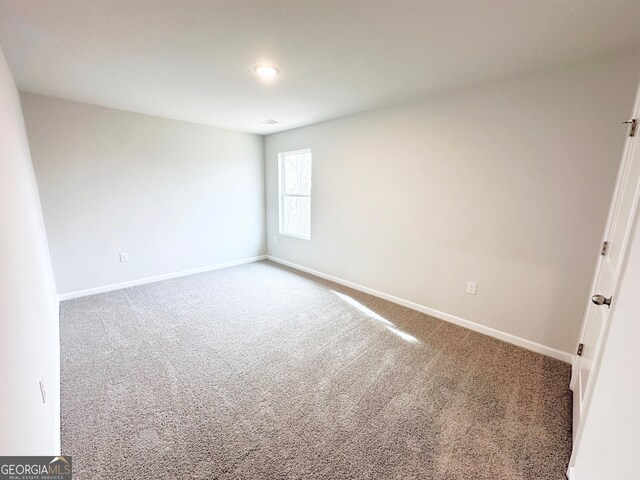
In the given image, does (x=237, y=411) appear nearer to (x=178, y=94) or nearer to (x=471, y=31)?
(x=471, y=31)

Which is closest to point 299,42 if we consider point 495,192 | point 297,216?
→ point 495,192

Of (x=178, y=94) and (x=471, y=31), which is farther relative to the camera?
(x=178, y=94)

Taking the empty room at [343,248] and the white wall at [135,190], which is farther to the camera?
the white wall at [135,190]

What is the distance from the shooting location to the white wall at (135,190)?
120 inches

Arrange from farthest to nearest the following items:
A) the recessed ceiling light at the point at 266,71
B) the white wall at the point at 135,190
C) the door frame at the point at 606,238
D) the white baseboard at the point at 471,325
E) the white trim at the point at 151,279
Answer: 1. the white trim at the point at 151,279
2. the white wall at the point at 135,190
3. the white baseboard at the point at 471,325
4. the recessed ceiling light at the point at 266,71
5. the door frame at the point at 606,238

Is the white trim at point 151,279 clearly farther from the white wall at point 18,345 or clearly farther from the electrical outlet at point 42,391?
the electrical outlet at point 42,391

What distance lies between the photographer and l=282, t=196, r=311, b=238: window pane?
4.49 meters

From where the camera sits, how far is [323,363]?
2.14 meters

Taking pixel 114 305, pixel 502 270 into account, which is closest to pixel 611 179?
pixel 502 270

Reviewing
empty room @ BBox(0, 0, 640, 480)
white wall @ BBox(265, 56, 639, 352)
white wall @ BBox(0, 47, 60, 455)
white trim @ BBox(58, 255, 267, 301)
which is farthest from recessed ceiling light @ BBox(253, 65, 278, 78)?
white trim @ BBox(58, 255, 267, 301)

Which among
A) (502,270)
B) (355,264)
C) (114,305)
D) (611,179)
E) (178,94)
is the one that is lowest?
(114,305)

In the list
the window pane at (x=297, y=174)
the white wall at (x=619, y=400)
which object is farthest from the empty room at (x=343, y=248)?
the window pane at (x=297, y=174)

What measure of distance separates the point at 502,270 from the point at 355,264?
1.74 m

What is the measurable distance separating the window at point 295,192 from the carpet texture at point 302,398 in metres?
1.98
